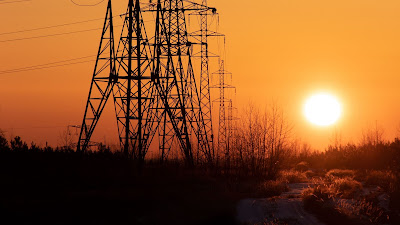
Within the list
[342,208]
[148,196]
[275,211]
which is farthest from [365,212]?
[148,196]

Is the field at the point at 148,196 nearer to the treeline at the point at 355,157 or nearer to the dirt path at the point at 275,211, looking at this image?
the dirt path at the point at 275,211

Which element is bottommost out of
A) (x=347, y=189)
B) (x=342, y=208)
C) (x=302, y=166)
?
(x=342, y=208)

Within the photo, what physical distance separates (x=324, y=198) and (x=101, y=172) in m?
13.4

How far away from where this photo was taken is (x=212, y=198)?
1363 inches

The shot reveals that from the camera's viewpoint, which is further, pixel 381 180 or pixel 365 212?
pixel 381 180

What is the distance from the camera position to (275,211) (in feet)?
110

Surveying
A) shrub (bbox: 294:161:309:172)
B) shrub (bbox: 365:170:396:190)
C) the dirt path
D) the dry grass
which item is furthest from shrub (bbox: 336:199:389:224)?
shrub (bbox: 294:161:309:172)

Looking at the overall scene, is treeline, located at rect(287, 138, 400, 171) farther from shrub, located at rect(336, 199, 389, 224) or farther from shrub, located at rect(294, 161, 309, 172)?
shrub, located at rect(336, 199, 389, 224)

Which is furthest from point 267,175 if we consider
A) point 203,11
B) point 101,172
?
point 101,172

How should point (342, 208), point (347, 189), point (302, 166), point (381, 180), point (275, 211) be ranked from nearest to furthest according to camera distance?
point (342, 208)
point (275, 211)
point (347, 189)
point (381, 180)
point (302, 166)

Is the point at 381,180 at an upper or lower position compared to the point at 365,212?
upper

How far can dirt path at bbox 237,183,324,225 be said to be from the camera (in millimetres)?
31125

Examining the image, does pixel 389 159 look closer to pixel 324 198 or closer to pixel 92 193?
pixel 324 198

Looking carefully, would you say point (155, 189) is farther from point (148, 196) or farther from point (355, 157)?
point (355, 157)
